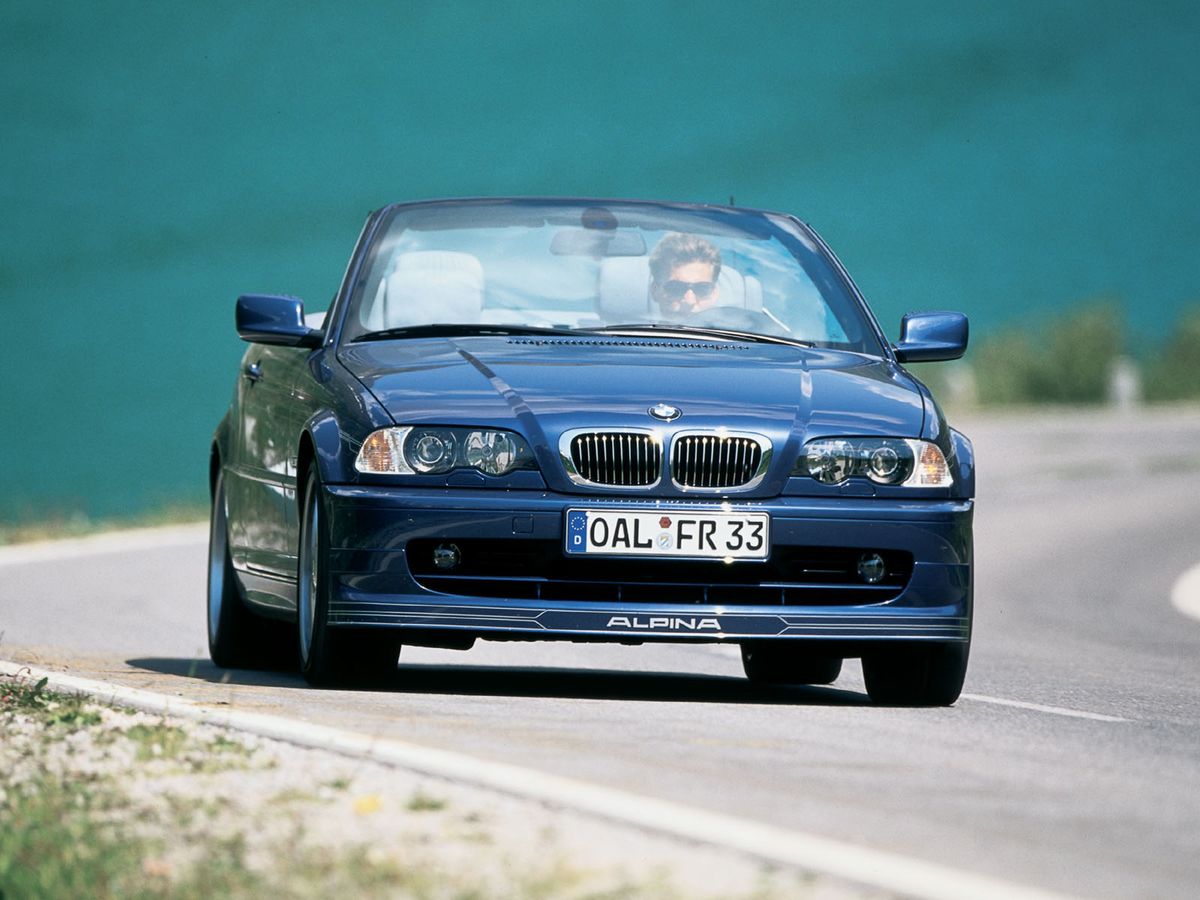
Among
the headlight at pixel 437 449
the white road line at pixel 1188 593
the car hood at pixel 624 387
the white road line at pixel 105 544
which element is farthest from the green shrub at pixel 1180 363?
the headlight at pixel 437 449

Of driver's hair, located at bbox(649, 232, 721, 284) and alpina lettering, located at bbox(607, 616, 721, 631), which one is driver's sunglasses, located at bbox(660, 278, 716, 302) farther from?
alpina lettering, located at bbox(607, 616, 721, 631)

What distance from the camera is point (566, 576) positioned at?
7441mm

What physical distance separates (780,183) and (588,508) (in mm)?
72219

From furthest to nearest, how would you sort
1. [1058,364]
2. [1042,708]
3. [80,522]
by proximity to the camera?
[1058,364], [80,522], [1042,708]

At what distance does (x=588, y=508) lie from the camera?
7375 mm

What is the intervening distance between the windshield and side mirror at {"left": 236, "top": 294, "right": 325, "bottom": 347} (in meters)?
0.15

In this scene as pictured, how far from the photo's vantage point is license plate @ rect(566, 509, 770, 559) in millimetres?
7375

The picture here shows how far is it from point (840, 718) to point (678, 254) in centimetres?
214

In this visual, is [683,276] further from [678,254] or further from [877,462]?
[877,462]

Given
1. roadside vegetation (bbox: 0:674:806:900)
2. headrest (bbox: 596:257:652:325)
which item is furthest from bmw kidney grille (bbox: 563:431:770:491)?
roadside vegetation (bbox: 0:674:806:900)

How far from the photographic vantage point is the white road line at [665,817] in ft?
14.3

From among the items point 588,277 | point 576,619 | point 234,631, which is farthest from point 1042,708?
point 234,631

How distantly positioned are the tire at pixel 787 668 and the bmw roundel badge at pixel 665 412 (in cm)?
218

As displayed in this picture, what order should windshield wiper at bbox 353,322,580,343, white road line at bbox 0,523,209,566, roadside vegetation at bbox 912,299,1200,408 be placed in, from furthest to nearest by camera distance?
roadside vegetation at bbox 912,299,1200,408 → white road line at bbox 0,523,209,566 → windshield wiper at bbox 353,322,580,343
